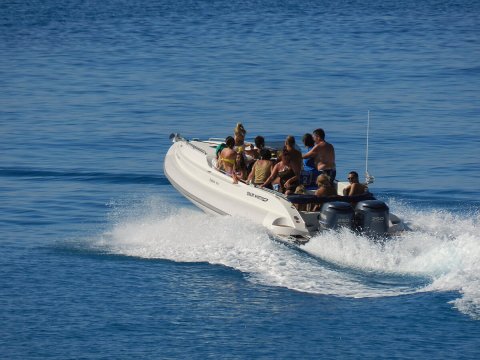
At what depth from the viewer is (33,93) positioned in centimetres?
2980

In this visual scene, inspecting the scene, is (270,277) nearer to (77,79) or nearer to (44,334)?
(44,334)

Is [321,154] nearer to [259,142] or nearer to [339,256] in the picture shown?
[259,142]

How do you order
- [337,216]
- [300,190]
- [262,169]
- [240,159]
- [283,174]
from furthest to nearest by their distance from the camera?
[240,159] → [262,169] → [283,174] → [300,190] → [337,216]

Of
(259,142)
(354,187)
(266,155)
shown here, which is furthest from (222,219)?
(354,187)

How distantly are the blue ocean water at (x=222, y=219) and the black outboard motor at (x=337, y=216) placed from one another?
161 mm

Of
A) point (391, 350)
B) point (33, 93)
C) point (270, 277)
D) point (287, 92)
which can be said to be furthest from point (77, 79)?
point (391, 350)

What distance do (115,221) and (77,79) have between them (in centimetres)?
1660

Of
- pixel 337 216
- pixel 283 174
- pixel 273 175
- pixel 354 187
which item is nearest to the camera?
pixel 337 216

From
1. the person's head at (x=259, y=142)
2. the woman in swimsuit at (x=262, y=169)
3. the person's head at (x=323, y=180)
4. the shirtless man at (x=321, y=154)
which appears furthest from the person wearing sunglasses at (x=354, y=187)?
the person's head at (x=259, y=142)

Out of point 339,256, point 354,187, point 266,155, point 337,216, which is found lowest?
point 339,256

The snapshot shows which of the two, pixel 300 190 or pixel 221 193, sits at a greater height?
pixel 300 190

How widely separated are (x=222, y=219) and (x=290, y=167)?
3.84 feet

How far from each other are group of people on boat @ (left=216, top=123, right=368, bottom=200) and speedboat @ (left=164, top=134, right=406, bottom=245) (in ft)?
0.46

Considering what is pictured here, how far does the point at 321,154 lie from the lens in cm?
1449
